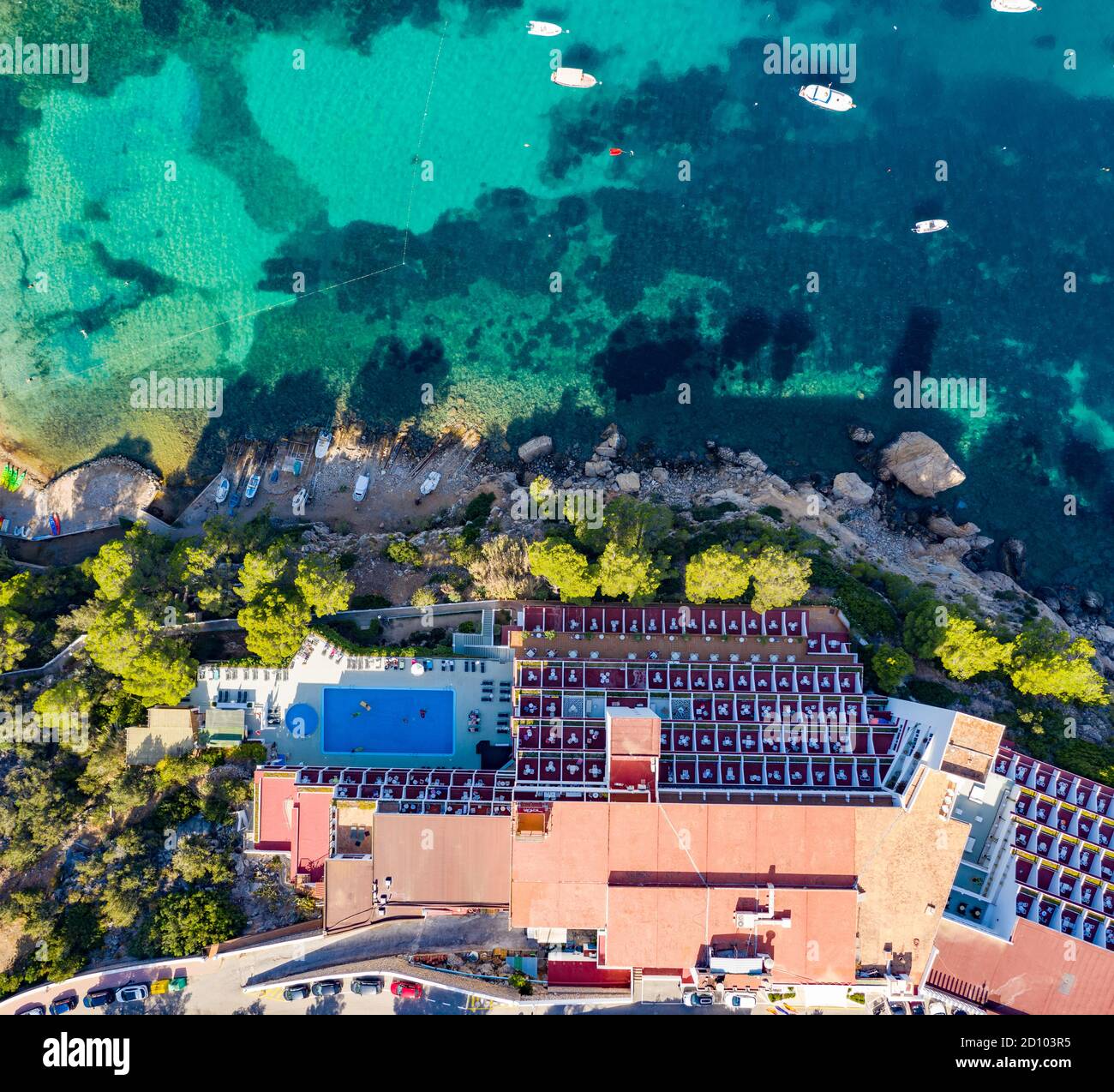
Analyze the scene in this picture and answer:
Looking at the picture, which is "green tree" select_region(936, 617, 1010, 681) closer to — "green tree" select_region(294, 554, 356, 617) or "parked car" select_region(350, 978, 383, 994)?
"green tree" select_region(294, 554, 356, 617)

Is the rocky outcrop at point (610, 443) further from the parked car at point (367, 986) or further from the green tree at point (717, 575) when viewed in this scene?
the parked car at point (367, 986)

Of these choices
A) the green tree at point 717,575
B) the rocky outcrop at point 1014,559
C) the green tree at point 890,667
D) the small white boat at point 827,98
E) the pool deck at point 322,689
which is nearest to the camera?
the green tree at point 717,575

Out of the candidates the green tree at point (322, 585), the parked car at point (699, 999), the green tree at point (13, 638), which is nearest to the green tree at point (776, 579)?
the parked car at point (699, 999)

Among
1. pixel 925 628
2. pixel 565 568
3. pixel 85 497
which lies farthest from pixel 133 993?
pixel 925 628

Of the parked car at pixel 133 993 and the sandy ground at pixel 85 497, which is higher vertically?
the sandy ground at pixel 85 497

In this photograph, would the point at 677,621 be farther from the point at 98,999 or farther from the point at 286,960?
the point at 98,999

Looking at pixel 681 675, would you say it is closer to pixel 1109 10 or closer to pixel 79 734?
pixel 79 734

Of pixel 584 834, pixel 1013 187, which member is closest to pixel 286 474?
pixel 584 834
